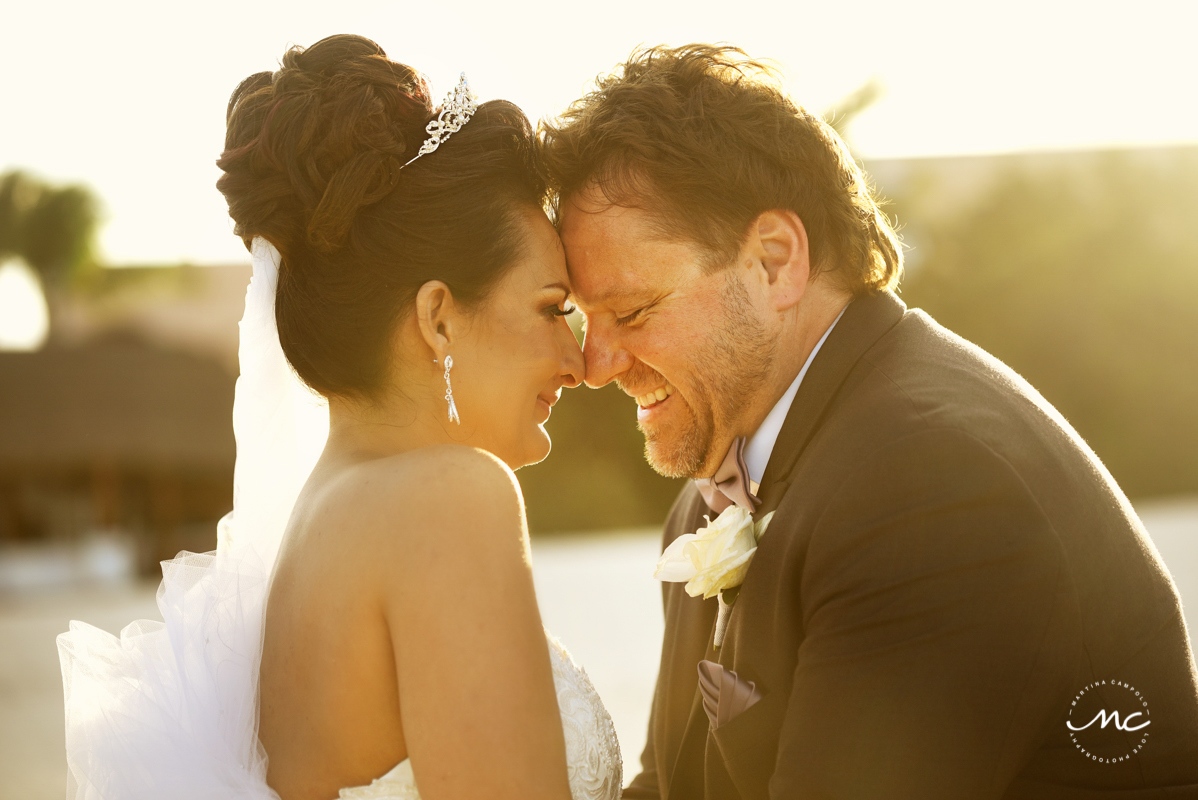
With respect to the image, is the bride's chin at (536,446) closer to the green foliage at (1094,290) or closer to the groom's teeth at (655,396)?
the groom's teeth at (655,396)

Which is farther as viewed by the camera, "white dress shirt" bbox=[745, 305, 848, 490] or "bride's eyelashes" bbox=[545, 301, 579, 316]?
"white dress shirt" bbox=[745, 305, 848, 490]

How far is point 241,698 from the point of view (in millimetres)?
2639

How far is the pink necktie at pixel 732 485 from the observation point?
3.02 metres

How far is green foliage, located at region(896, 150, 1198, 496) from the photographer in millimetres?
21750

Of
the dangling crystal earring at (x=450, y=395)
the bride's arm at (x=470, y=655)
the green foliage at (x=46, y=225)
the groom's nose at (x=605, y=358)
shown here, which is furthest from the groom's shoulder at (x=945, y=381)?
the green foliage at (x=46, y=225)

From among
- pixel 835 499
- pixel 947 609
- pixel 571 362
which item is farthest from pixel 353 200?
pixel 947 609

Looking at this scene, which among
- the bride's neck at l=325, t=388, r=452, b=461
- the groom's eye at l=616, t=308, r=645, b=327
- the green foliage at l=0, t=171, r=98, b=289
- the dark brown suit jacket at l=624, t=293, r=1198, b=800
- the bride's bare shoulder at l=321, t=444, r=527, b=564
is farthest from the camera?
the green foliage at l=0, t=171, r=98, b=289

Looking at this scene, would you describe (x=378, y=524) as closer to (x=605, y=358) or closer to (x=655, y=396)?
(x=605, y=358)

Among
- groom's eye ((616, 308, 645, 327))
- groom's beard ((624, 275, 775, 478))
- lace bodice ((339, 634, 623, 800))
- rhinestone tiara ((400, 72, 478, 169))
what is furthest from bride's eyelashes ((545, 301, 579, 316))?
lace bodice ((339, 634, 623, 800))

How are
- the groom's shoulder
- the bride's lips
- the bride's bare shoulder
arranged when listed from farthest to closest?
1. the bride's lips
2. the groom's shoulder
3. the bride's bare shoulder

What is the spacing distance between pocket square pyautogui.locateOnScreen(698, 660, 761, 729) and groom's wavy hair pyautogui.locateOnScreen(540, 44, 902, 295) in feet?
4.24

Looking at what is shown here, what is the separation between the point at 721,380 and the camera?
10.8 feet

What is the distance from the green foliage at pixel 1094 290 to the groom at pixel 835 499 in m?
19.0

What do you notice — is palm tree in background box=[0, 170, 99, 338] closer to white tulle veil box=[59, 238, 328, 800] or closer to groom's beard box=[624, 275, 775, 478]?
white tulle veil box=[59, 238, 328, 800]
